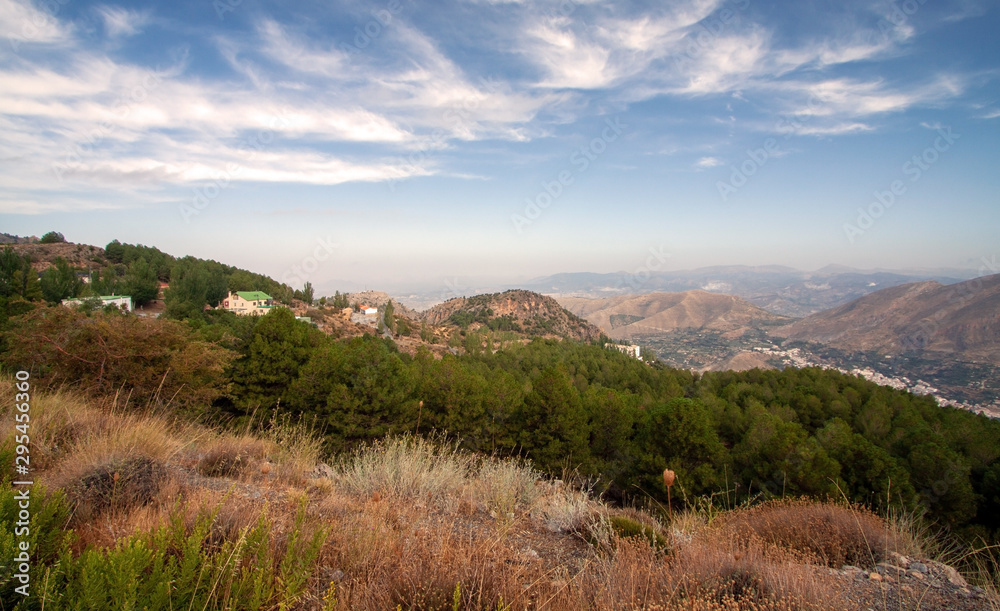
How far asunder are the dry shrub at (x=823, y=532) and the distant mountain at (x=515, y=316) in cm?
7964

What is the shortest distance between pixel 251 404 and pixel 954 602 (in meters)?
16.2

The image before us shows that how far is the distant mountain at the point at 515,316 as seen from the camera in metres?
89.6

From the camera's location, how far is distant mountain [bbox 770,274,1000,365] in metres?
80.2

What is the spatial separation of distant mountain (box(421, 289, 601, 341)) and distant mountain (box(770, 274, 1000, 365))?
61.0 m

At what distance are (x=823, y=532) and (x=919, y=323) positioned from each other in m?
134

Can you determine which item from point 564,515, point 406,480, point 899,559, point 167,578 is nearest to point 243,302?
point 406,480

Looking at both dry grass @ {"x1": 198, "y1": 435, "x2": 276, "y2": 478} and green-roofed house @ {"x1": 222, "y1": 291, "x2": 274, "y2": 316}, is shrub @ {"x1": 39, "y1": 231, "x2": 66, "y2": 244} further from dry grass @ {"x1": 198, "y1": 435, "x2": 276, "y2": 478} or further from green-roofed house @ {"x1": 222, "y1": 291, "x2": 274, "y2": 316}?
dry grass @ {"x1": 198, "y1": 435, "x2": 276, "y2": 478}

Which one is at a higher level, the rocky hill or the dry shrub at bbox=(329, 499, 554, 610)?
the dry shrub at bbox=(329, 499, 554, 610)

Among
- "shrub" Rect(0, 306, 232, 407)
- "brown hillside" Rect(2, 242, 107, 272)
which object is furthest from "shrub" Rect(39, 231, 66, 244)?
"shrub" Rect(0, 306, 232, 407)

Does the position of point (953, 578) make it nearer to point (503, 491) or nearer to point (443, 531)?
point (503, 491)

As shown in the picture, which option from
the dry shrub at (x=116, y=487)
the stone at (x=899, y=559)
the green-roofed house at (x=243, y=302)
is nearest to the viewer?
the dry shrub at (x=116, y=487)

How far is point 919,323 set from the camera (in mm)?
98875

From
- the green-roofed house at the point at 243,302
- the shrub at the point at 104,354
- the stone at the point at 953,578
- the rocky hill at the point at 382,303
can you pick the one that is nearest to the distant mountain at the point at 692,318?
the rocky hill at the point at 382,303

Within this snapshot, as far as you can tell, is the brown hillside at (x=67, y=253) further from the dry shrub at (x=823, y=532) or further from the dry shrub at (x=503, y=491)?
the dry shrub at (x=823, y=532)
